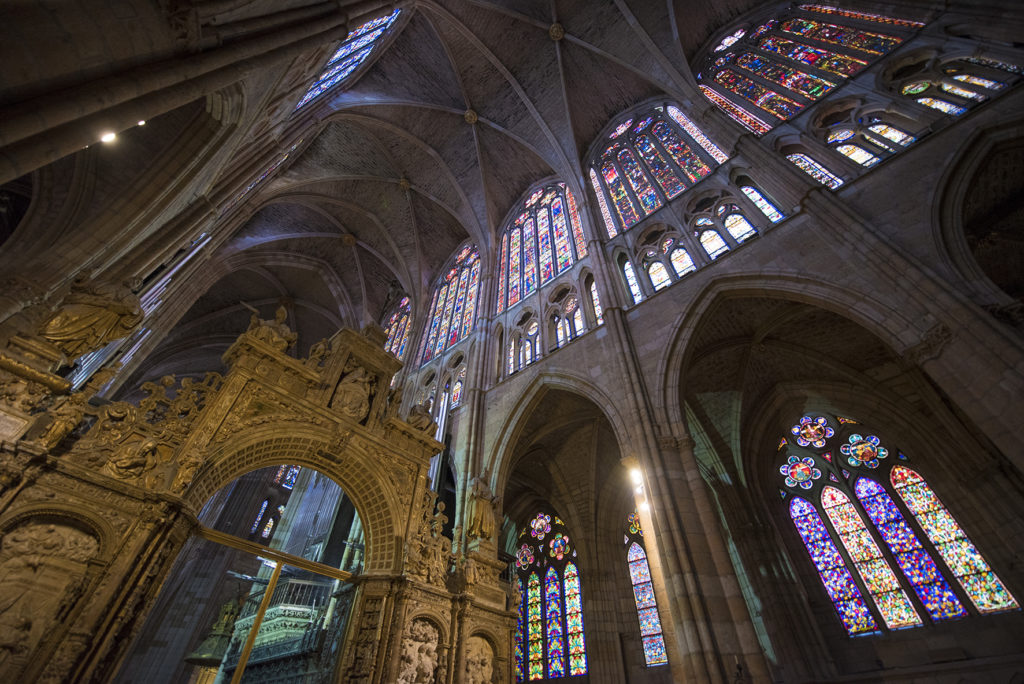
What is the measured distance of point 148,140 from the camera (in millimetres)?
5551

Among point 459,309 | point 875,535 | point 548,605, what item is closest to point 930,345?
point 875,535

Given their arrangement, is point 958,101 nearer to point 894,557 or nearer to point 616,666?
point 894,557

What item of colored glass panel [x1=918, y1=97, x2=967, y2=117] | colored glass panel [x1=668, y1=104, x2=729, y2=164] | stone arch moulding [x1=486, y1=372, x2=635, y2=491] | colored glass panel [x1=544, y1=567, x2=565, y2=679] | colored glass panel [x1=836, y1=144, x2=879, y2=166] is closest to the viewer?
colored glass panel [x1=918, y1=97, x2=967, y2=117]

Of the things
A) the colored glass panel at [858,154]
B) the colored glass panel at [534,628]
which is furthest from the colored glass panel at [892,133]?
the colored glass panel at [534,628]

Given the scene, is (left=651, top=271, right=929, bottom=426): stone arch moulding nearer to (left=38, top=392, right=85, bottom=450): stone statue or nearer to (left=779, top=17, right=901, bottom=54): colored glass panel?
(left=779, top=17, right=901, bottom=54): colored glass panel

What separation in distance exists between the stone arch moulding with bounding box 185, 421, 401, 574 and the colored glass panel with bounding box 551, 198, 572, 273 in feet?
25.8

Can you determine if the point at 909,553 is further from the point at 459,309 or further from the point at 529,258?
the point at 459,309

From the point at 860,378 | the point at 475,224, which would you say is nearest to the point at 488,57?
the point at 475,224

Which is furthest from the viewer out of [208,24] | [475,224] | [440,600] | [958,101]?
[475,224]

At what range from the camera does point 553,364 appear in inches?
392

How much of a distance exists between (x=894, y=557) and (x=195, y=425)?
12741 mm

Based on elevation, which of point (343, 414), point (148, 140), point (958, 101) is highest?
point (958, 101)

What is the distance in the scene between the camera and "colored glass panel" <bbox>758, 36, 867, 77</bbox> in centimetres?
980

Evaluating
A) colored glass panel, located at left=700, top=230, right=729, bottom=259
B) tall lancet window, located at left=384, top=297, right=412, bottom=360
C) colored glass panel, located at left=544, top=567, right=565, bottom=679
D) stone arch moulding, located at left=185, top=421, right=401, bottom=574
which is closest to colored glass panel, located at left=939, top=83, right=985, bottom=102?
colored glass panel, located at left=700, top=230, right=729, bottom=259
